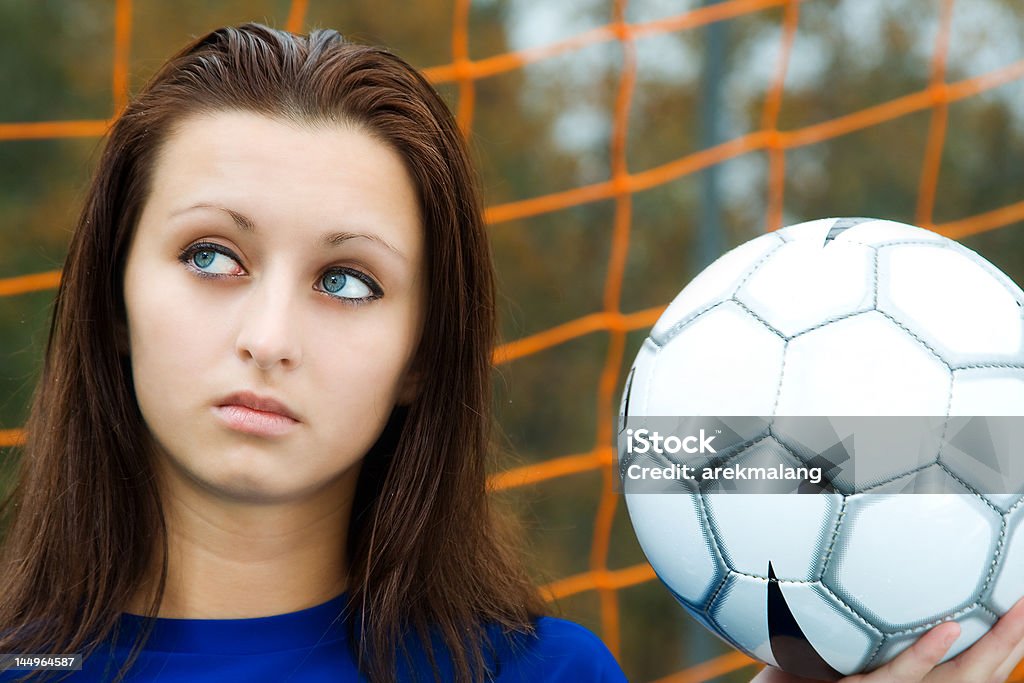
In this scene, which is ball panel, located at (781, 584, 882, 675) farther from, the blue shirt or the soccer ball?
the blue shirt

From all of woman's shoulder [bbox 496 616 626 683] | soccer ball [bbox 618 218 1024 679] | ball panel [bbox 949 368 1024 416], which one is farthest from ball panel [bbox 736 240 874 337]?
woman's shoulder [bbox 496 616 626 683]

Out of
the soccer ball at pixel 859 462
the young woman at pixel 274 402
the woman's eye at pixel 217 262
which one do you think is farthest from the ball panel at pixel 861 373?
the woman's eye at pixel 217 262

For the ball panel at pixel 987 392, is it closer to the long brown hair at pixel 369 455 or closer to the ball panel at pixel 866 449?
the ball panel at pixel 866 449

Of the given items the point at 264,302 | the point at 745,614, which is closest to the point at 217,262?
the point at 264,302

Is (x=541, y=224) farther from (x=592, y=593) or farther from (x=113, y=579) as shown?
(x=113, y=579)

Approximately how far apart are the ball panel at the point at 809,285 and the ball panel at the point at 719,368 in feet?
0.07

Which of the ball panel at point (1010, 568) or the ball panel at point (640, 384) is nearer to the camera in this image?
the ball panel at point (1010, 568)

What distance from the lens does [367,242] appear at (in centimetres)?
119

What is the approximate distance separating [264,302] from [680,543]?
45 centimetres

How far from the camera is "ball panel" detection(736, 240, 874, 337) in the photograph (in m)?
1.10

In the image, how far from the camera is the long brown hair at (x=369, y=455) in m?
1.25

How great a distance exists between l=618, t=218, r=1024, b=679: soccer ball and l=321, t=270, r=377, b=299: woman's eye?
0.30 meters

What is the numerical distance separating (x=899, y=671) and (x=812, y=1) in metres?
6.31

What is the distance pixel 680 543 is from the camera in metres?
1.14
